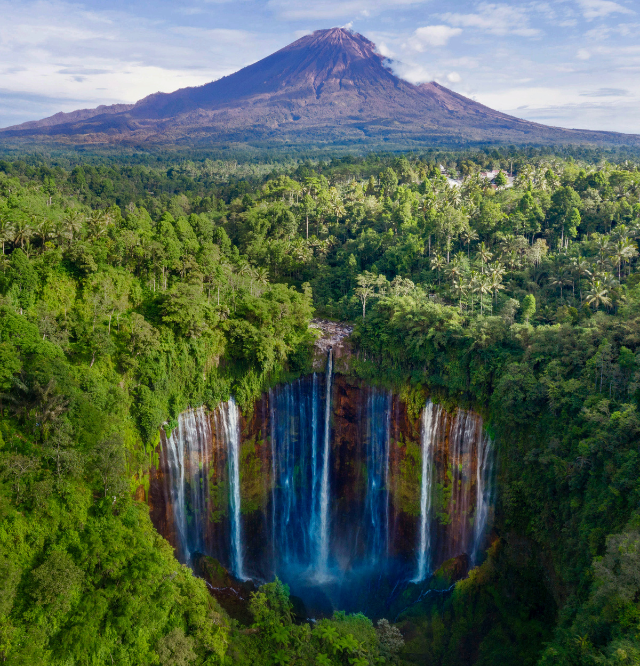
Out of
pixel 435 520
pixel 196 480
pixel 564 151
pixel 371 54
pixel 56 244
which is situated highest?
pixel 371 54

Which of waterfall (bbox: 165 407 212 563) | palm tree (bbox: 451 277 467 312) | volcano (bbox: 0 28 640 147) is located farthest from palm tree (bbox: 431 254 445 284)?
volcano (bbox: 0 28 640 147)

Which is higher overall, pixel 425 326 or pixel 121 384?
pixel 425 326

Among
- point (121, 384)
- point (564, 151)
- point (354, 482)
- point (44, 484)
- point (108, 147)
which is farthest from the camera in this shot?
point (108, 147)

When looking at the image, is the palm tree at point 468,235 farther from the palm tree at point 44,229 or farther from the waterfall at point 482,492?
the palm tree at point 44,229

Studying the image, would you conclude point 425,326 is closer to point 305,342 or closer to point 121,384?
point 305,342

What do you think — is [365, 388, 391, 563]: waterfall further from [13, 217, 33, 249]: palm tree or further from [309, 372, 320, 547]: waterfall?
[13, 217, 33, 249]: palm tree

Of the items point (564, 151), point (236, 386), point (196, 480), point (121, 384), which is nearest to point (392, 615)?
point (196, 480)

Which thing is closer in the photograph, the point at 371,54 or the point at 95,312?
the point at 95,312
